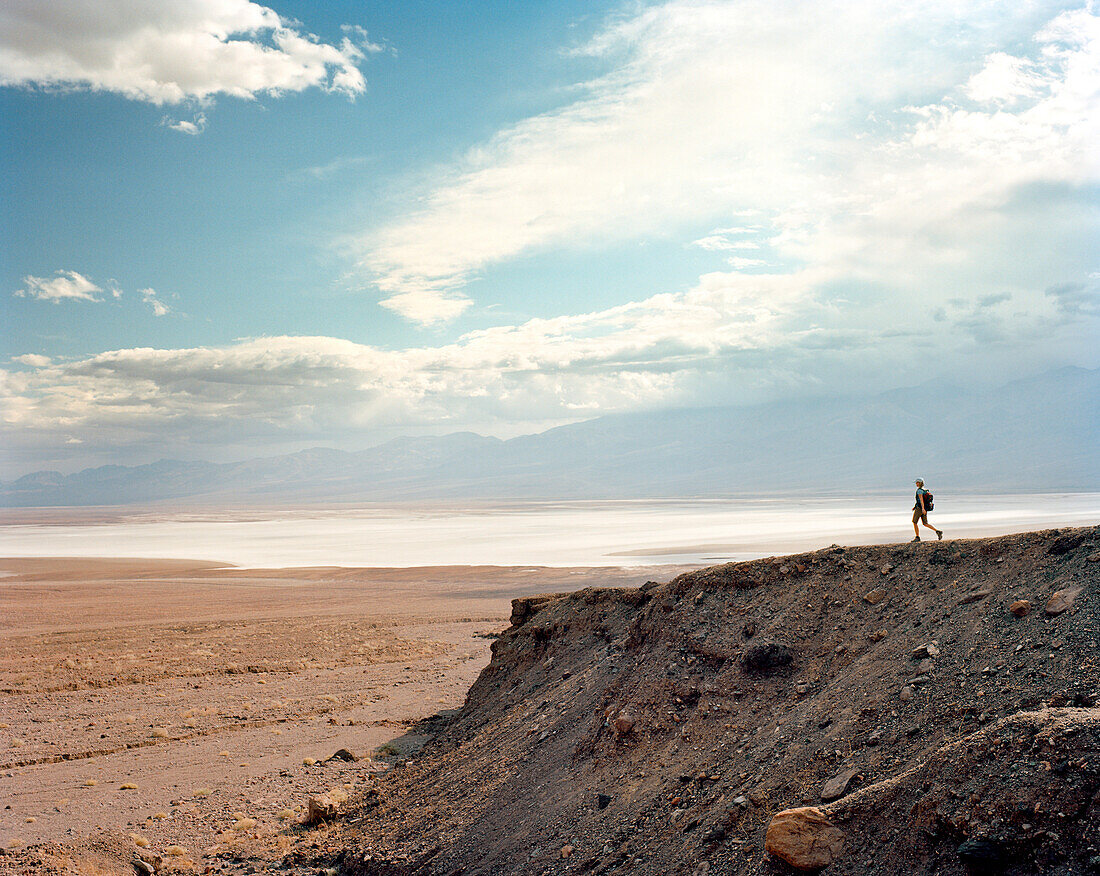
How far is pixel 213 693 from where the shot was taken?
21484mm

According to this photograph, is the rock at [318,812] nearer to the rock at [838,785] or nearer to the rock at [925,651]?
the rock at [838,785]

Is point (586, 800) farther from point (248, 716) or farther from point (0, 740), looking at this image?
point (0, 740)

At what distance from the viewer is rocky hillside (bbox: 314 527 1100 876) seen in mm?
4984

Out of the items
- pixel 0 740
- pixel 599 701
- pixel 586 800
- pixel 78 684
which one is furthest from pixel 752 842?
pixel 78 684

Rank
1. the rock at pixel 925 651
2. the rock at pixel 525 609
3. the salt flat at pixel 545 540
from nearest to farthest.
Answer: the rock at pixel 925 651
the rock at pixel 525 609
the salt flat at pixel 545 540

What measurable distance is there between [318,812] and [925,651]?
9212 millimetres

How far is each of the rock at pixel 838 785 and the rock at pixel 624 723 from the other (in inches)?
127

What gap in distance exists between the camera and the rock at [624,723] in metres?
9.10

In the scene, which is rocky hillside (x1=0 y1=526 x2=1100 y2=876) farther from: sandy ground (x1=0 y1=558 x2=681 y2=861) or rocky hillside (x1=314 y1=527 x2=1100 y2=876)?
sandy ground (x1=0 y1=558 x2=681 y2=861)

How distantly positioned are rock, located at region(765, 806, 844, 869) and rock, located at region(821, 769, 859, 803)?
1.64ft

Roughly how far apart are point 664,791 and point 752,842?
1818 mm

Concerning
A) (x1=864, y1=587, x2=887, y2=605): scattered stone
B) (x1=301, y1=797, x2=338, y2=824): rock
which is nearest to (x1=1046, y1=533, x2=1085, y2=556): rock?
(x1=864, y1=587, x2=887, y2=605): scattered stone

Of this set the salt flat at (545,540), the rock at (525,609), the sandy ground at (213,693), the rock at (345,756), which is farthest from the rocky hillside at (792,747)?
the salt flat at (545,540)

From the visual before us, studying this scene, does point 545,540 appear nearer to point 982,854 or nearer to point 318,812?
point 318,812
